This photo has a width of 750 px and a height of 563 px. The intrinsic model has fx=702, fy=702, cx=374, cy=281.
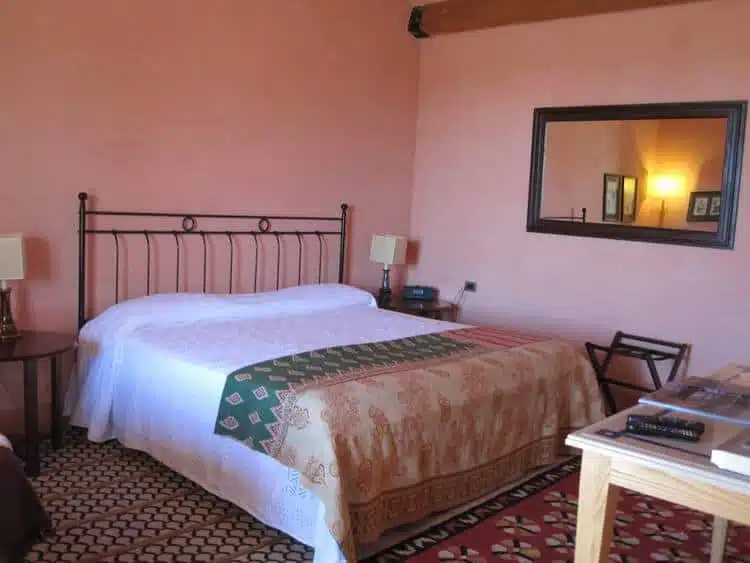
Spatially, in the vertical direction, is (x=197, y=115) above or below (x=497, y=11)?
below

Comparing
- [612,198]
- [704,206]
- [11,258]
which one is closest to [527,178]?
[612,198]

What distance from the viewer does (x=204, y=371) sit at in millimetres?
2795

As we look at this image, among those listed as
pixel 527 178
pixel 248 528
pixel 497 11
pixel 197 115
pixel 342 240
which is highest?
pixel 497 11

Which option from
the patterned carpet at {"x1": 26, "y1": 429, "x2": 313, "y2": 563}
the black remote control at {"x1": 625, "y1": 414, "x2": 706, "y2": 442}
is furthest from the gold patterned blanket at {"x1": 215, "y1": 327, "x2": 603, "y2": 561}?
the black remote control at {"x1": 625, "y1": 414, "x2": 706, "y2": 442}

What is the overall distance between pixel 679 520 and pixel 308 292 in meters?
2.29

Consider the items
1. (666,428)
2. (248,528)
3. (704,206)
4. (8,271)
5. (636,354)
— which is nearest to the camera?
(666,428)

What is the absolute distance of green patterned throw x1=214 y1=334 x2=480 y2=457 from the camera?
2469mm

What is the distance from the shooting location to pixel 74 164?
352cm

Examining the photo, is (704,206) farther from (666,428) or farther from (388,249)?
(666,428)

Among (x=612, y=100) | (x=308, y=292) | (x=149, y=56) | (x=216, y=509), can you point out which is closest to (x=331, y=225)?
(x=308, y=292)

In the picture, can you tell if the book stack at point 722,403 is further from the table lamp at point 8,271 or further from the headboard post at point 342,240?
the headboard post at point 342,240

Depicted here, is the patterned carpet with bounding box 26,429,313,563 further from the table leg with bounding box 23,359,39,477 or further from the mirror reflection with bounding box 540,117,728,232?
the mirror reflection with bounding box 540,117,728,232

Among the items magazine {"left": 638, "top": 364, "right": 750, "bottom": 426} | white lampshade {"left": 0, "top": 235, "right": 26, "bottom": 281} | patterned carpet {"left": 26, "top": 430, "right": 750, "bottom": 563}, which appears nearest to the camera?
magazine {"left": 638, "top": 364, "right": 750, "bottom": 426}

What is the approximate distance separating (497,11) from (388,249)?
1.71 metres
